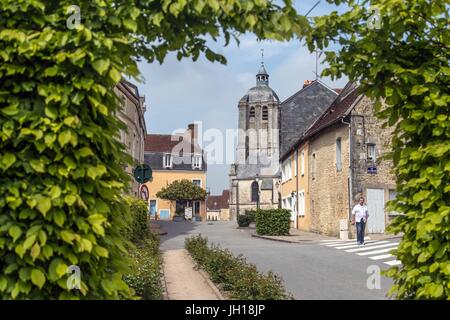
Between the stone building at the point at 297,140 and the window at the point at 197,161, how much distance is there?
15.7 metres

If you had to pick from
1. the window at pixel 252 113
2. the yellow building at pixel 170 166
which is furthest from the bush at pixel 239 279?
the window at pixel 252 113

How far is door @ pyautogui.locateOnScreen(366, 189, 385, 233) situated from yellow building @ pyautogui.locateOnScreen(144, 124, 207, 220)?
3979 cm

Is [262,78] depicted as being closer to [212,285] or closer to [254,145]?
[254,145]

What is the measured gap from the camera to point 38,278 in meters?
3.50

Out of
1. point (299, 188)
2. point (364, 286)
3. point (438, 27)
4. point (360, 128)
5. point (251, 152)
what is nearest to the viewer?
point (438, 27)

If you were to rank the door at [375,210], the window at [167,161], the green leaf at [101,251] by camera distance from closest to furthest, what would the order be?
the green leaf at [101,251] → the door at [375,210] → the window at [167,161]

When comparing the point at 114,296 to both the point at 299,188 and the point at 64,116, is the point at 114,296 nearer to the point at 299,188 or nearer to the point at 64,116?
the point at 64,116

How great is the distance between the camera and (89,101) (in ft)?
12.3

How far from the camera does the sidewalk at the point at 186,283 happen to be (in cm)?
862

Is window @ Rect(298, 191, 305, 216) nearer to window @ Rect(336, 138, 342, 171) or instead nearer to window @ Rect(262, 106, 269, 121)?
window @ Rect(336, 138, 342, 171)

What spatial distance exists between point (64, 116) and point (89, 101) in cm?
21

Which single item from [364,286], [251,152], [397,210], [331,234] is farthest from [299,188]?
[251,152]

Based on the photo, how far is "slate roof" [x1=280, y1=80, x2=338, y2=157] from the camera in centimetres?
5131

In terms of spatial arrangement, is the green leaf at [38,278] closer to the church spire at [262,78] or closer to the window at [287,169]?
the window at [287,169]
